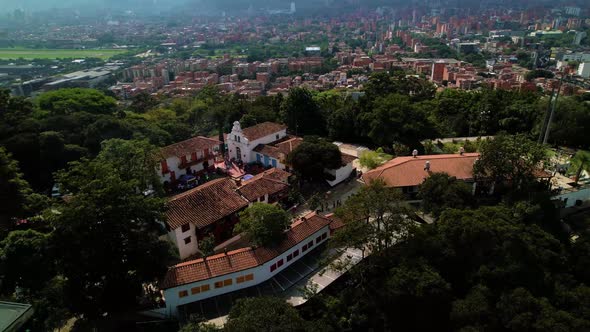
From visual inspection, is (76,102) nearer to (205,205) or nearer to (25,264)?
(205,205)

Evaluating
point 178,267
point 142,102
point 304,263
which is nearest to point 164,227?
point 178,267

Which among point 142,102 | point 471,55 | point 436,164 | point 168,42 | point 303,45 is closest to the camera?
point 436,164

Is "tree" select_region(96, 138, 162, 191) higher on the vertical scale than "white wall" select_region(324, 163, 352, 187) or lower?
higher

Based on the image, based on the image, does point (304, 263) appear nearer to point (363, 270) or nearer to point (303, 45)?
point (363, 270)

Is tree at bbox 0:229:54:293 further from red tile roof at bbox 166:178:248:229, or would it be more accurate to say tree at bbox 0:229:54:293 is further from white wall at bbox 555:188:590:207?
white wall at bbox 555:188:590:207

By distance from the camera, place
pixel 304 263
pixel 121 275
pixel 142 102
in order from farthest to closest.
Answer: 1. pixel 142 102
2. pixel 304 263
3. pixel 121 275

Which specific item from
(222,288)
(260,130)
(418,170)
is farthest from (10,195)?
(418,170)

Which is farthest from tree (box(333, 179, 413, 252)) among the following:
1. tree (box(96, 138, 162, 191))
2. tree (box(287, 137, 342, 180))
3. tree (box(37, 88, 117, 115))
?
tree (box(37, 88, 117, 115))
